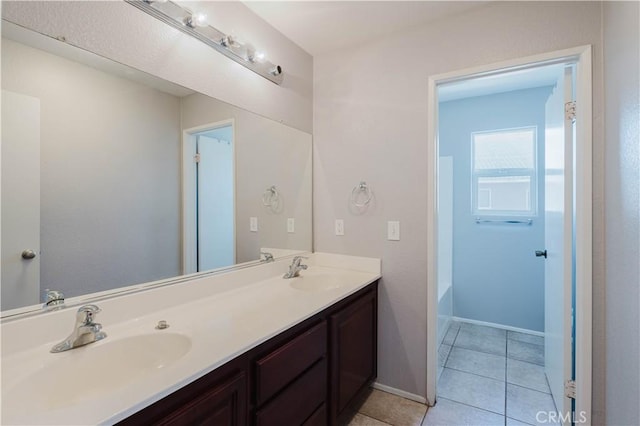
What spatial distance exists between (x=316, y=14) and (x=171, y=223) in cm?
147

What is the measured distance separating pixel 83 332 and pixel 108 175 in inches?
23.0

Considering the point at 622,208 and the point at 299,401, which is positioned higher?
the point at 622,208

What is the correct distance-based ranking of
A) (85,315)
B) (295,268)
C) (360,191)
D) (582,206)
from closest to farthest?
1. (85,315)
2. (582,206)
3. (295,268)
4. (360,191)

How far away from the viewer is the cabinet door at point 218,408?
2.63ft

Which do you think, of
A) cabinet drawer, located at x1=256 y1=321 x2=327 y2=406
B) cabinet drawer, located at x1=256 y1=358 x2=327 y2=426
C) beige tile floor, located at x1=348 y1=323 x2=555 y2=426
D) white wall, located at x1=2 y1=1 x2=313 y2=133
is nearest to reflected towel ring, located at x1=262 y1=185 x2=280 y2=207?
white wall, located at x1=2 y1=1 x2=313 y2=133

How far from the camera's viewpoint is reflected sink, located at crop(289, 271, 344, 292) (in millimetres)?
1923

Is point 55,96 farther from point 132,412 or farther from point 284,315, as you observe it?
point 284,315

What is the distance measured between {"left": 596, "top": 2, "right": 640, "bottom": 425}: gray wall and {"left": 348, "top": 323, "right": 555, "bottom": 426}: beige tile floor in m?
0.57

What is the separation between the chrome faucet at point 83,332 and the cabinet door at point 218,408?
1.42ft

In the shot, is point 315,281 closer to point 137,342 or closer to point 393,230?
point 393,230

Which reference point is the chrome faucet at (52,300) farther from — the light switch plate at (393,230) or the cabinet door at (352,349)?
the light switch plate at (393,230)

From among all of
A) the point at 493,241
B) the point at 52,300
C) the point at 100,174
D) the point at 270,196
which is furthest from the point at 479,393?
the point at 100,174

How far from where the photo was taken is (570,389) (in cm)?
158

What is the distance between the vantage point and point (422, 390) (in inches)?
75.5
